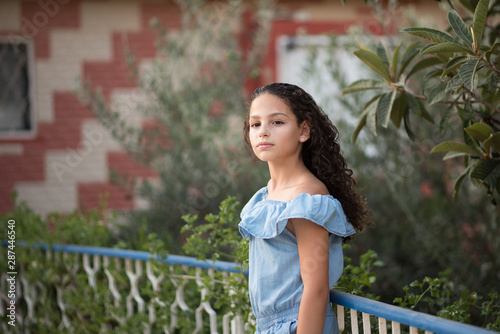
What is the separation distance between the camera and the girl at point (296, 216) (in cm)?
154

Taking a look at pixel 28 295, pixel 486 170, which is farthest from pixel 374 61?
→ pixel 28 295

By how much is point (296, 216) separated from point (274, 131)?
292 mm

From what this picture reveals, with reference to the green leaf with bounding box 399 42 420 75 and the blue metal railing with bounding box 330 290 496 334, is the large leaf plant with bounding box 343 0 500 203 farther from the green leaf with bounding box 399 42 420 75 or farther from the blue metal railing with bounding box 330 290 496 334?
the blue metal railing with bounding box 330 290 496 334

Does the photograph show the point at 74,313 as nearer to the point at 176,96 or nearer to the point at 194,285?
the point at 194,285

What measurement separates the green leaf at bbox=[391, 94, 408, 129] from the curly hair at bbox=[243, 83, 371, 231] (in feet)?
1.55

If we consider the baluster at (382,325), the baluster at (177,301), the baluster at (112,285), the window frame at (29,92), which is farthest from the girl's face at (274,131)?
the window frame at (29,92)

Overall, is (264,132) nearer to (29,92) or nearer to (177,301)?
Result: (177,301)

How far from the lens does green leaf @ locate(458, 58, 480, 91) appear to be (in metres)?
1.61

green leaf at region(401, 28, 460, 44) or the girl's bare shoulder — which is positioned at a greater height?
green leaf at region(401, 28, 460, 44)

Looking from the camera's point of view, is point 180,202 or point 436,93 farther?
point 180,202

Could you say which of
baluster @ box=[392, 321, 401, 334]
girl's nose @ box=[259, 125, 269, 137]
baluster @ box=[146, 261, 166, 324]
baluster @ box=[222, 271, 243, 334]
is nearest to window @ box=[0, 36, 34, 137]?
baluster @ box=[146, 261, 166, 324]

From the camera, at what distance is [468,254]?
416 cm

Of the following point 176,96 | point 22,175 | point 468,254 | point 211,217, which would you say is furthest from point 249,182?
point 22,175

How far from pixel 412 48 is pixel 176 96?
8.66 feet
